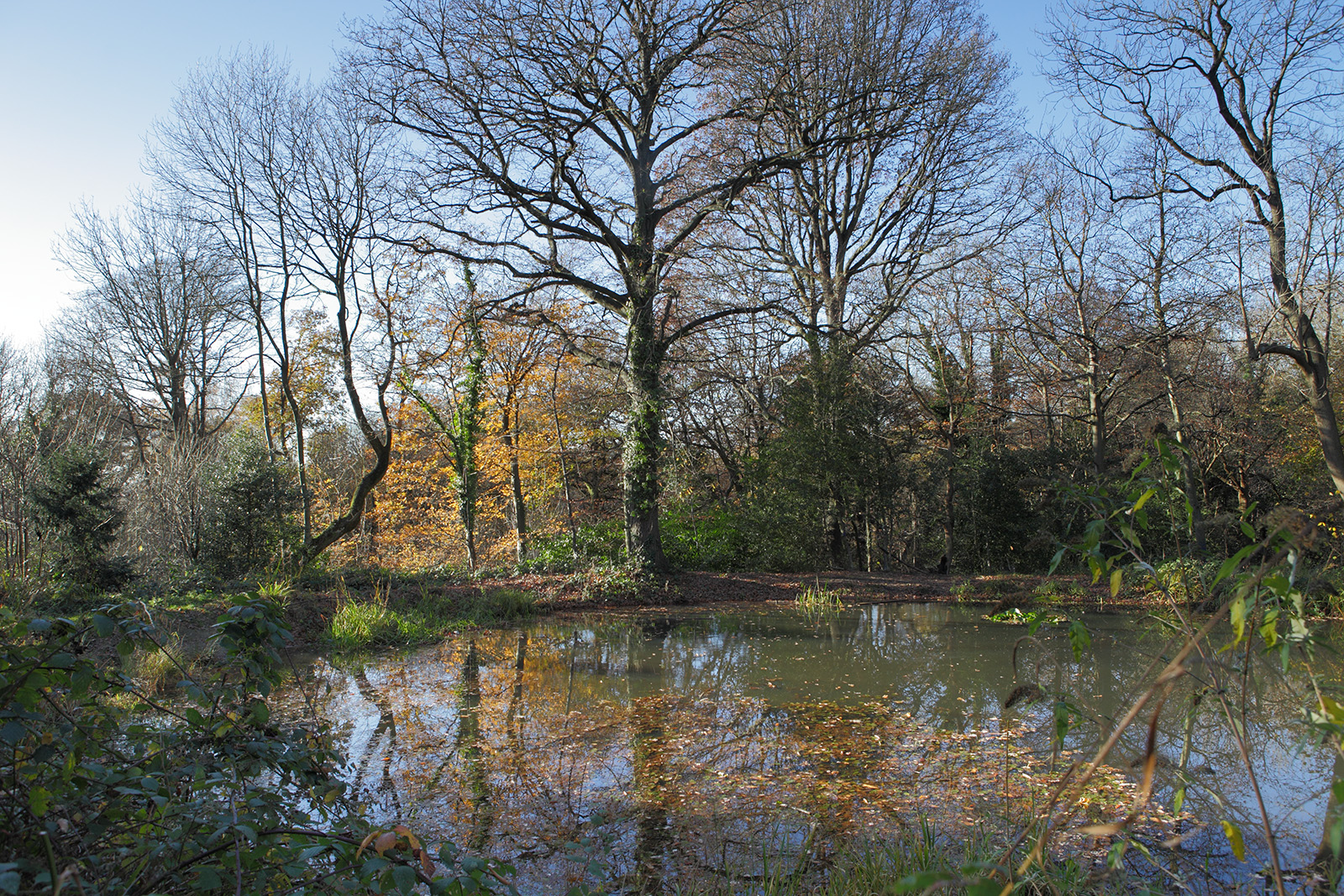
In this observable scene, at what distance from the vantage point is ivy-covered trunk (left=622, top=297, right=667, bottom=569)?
44.2 ft

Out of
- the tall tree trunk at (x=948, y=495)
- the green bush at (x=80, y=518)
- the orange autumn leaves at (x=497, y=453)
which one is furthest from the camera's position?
the orange autumn leaves at (x=497, y=453)

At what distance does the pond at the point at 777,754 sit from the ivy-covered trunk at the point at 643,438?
4854 millimetres

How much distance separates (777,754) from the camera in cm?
522

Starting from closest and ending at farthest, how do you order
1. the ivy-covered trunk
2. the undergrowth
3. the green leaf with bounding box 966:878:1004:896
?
the green leaf with bounding box 966:878:1004:896
the undergrowth
the ivy-covered trunk

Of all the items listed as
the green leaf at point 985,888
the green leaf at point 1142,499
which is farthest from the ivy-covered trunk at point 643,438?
the green leaf at point 985,888

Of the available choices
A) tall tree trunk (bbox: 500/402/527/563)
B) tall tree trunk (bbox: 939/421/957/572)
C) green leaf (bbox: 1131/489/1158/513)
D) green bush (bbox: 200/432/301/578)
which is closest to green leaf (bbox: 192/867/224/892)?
green leaf (bbox: 1131/489/1158/513)

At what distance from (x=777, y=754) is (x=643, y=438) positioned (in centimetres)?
882

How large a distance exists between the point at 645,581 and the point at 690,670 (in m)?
5.35

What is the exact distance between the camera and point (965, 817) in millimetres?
4105

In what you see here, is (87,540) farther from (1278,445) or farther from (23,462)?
(1278,445)

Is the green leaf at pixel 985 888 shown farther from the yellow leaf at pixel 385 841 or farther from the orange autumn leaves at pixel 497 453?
the orange autumn leaves at pixel 497 453

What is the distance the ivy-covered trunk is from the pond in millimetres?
4854

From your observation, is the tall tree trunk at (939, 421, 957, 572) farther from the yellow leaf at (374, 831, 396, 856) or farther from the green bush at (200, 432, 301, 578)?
the yellow leaf at (374, 831, 396, 856)

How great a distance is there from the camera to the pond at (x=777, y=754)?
3.62 metres
